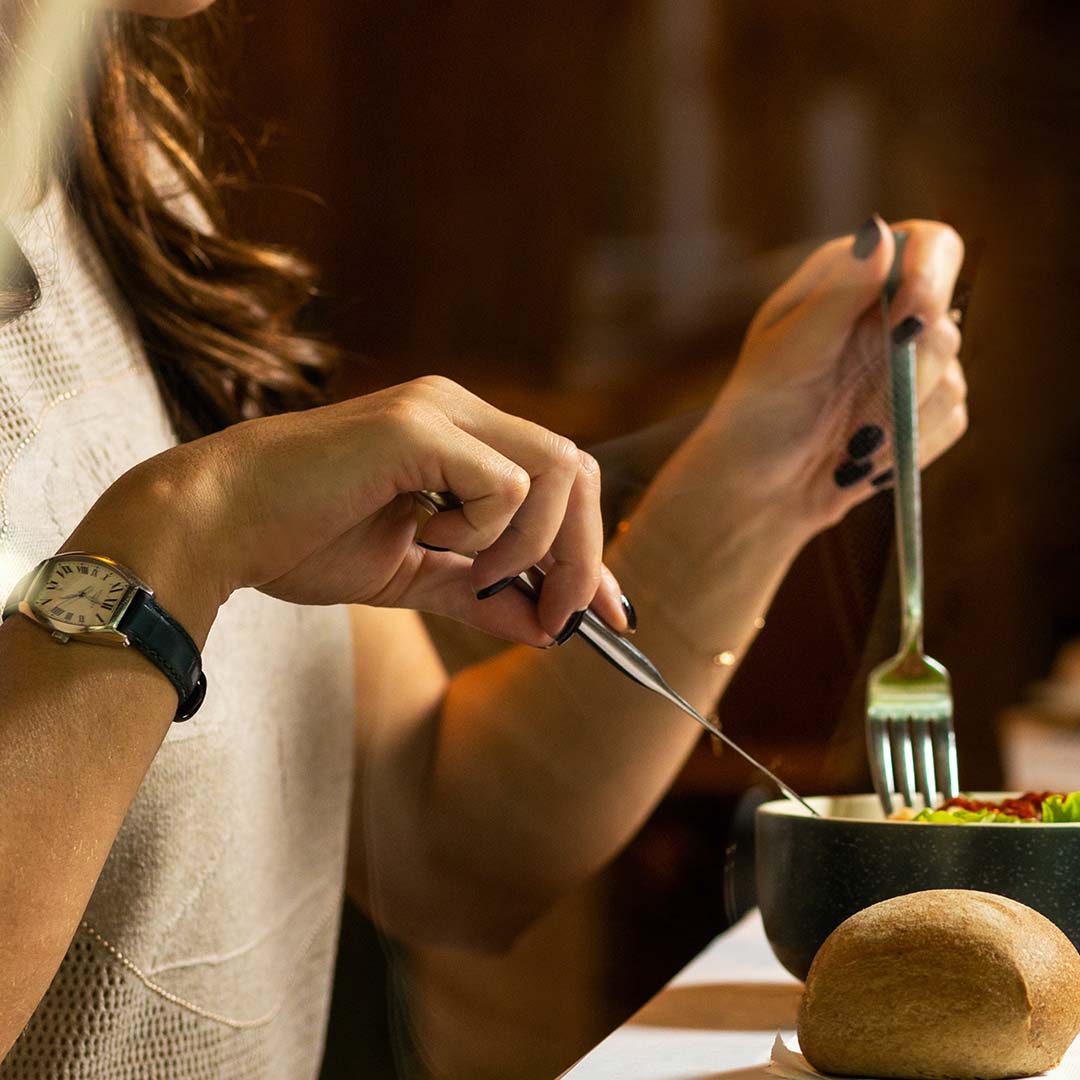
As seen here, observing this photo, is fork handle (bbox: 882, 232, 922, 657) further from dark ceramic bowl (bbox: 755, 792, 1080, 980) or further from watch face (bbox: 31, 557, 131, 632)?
watch face (bbox: 31, 557, 131, 632)

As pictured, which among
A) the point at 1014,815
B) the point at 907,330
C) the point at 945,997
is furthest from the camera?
the point at 907,330

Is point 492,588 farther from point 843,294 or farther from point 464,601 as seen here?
point 843,294

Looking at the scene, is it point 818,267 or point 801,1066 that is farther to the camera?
point 818,267

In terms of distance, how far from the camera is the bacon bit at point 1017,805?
36 cm

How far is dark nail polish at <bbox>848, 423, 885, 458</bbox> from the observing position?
475 millimetres

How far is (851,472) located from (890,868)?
7.8 inches

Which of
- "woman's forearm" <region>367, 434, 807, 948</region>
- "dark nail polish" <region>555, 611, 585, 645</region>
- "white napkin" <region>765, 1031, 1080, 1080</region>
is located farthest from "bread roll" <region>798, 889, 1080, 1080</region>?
"woman's forearm" <region>367, 434, 807, 948</region>

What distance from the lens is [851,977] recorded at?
0.88ft

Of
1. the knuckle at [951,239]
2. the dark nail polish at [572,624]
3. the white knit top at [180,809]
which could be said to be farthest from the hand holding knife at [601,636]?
the knuckle at [951,239]

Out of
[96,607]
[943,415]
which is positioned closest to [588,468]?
[96,607]

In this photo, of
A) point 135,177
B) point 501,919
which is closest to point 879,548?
point 501,919

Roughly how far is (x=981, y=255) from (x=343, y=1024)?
38 cm

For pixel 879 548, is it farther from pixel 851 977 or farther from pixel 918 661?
pixel 851 977

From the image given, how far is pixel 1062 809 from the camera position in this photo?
0.35m
